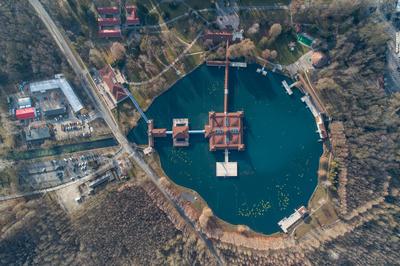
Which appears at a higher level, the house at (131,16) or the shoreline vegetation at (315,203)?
the house at (131,16)

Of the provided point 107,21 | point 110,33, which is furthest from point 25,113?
point 107,21

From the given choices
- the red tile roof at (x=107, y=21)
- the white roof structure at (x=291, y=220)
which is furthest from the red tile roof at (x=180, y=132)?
the white roof structure at (x=291, y=220)

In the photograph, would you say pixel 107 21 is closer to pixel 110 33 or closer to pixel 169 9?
pixel 110 33

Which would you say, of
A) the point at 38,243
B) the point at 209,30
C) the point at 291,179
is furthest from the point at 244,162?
the point at 38,243

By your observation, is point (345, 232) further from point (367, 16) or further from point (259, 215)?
point (367, 16)

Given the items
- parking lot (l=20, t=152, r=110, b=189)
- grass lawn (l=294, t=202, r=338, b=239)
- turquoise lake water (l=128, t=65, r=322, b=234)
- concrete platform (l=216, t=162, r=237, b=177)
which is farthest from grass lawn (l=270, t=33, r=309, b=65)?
parking lot (l=20, t=152, r=110, b=189)

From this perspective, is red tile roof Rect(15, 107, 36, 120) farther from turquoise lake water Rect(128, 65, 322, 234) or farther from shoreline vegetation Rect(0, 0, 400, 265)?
turquoise lake water Rect(128, 65, 322, 234)

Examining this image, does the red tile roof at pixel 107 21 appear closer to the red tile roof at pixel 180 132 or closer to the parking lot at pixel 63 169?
Result: the red tile roof at pixel 180 132
